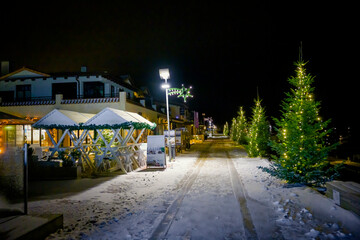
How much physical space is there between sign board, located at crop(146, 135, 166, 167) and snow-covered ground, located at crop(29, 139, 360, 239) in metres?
4.00

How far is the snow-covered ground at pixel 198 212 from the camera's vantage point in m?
4.52

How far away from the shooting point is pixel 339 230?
4.49 m

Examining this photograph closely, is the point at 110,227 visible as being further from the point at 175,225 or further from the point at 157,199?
the point at 157,199

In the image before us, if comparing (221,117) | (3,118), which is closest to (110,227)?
(3,118)

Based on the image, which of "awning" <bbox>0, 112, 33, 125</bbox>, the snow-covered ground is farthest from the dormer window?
the snow-covered ground

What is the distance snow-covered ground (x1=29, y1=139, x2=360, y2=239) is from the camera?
4.52 m

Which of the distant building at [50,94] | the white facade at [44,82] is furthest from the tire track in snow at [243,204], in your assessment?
the white facade at [44,82]

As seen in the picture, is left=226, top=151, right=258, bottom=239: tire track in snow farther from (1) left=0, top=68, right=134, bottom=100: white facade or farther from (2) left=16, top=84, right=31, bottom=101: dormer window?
(2) left=16, top=84, right=31, bottom=101: dormer window

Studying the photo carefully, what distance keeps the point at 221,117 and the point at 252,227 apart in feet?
457

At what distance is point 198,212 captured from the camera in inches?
223

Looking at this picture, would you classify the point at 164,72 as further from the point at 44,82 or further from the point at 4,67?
the point at 4,67

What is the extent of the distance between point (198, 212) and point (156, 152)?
754 centimetres

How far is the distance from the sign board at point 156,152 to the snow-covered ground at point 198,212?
13.1 feet

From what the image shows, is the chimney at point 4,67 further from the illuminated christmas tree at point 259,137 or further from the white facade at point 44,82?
the illuminated christmas tree at point 259,137
